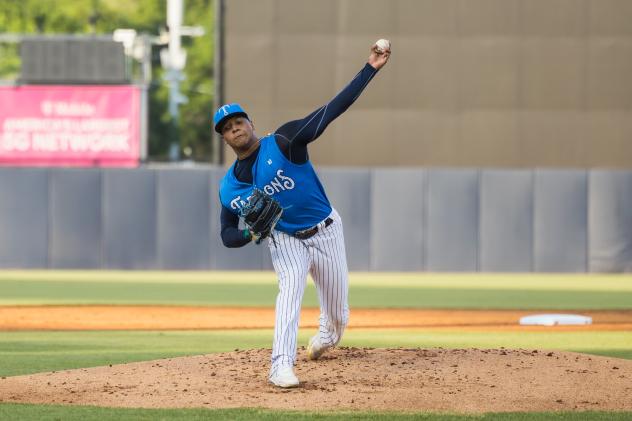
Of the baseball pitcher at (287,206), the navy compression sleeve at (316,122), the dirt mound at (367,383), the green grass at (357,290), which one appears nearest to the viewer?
Result: the dirt mound at (367,383)

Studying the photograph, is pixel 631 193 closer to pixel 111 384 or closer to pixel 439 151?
pixel 439 151

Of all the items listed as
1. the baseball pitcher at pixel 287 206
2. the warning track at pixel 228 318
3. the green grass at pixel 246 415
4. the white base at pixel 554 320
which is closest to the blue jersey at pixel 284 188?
the baseball pitcher at pixel 287 206

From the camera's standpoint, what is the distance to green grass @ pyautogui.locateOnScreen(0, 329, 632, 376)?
343 inches

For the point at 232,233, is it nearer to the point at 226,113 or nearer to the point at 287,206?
the point at 287,206

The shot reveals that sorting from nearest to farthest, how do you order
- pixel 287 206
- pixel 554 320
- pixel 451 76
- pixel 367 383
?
pixel 287 206 → pixel 367 383 → pixel 554 320 → pixel 451 76

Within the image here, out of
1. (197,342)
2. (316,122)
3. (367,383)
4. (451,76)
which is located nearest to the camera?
(316,122)

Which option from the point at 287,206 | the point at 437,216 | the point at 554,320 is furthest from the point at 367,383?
the point at 437,216

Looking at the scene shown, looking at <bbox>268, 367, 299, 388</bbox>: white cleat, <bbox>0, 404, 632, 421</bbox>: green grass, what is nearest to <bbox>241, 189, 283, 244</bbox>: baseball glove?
<bbox>268, 367, 299, 388</bbox>: white cleat

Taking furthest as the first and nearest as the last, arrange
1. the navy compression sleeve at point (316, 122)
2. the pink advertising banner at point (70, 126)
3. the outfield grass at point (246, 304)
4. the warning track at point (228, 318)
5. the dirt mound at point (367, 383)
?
the pink advertising banner at point (70, 126) < the warning track at point (228, 318) < the navy compression sleeve at point (316, 122) < the dirt mound at point (367, 383) < the outfield grass at point (246, 304)

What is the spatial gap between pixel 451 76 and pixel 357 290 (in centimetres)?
473

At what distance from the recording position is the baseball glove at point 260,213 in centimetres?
642

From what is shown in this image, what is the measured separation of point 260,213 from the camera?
6422 millimetres

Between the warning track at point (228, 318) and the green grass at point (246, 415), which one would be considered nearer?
the green grass at point (246, 415)

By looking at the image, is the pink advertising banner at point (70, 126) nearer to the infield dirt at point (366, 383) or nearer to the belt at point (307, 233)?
the infield dirt at point (366, 383)
